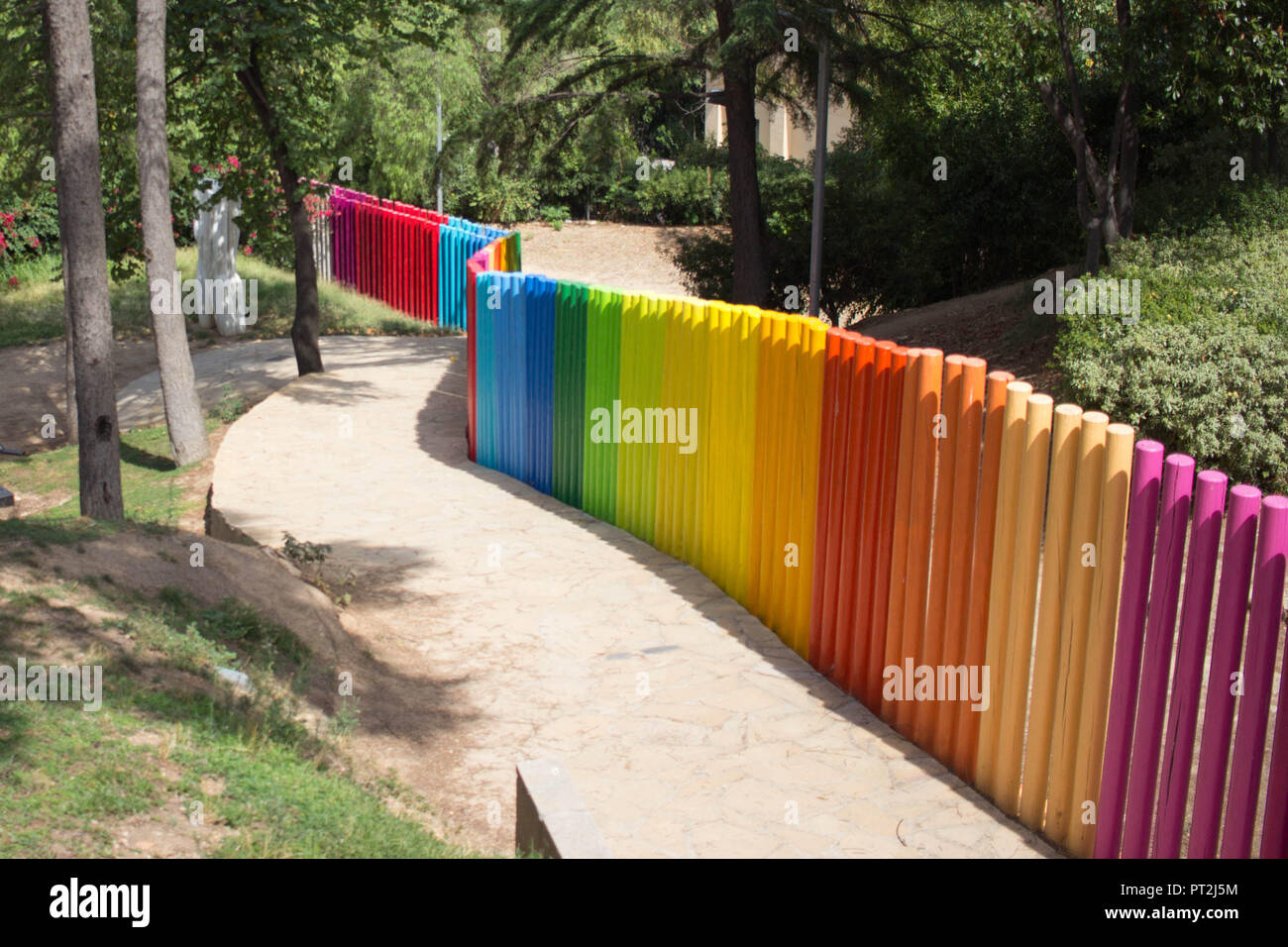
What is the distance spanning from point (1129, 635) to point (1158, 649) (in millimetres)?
136

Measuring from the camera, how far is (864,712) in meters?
6.19

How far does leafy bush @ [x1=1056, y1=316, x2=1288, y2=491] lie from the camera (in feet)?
29.1

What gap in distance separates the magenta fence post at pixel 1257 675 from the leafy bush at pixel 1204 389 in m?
5.36

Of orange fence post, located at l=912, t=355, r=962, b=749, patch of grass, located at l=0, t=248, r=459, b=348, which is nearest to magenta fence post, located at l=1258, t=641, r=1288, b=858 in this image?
orange fence post, located at l=912, t=355, r=962, b=749

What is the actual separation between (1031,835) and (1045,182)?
14492 millimetres

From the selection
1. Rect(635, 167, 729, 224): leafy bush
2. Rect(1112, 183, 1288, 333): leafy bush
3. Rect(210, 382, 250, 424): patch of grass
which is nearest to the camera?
Rect(1112, 183, 1288, 333): leafy bush

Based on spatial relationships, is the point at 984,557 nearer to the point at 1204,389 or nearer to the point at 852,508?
the point at 852,508

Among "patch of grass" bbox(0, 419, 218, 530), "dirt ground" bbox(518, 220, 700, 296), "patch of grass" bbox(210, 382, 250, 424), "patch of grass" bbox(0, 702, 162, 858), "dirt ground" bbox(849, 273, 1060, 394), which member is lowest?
"patch of grass" bbox(0, 419, 218, 530)

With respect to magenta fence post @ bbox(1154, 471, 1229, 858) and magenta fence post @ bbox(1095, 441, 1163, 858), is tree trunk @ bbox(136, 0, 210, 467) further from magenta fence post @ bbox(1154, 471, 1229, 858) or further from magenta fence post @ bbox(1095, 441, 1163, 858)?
magenta fence post @ bbox(1154, 471, 1229, 858)

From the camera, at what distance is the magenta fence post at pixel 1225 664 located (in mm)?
3977

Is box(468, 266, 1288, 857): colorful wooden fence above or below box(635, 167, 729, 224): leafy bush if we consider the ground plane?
below

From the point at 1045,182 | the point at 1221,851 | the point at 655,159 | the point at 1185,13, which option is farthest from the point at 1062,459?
the point at 655,159

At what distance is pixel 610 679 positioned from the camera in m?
6.52

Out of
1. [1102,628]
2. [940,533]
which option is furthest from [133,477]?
[1102,628]
